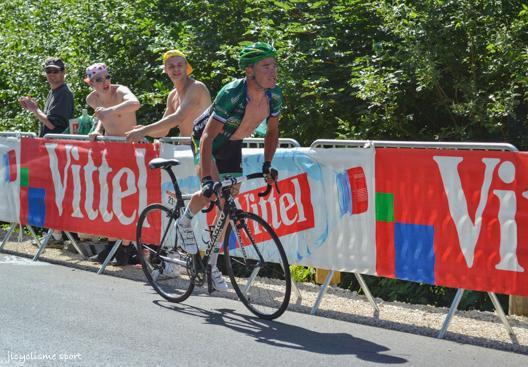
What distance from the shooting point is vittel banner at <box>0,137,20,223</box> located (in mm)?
11289

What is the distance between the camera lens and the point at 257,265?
305 inches

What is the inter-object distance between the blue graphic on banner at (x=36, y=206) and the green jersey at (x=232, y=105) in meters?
3.80

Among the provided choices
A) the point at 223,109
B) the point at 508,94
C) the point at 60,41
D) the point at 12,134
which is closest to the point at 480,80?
the point at 508,94

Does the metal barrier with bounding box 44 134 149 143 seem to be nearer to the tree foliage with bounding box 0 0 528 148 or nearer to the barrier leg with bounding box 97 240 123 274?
the barrier leg with bounding box 97 240 123 274

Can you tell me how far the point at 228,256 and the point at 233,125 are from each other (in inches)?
41.7

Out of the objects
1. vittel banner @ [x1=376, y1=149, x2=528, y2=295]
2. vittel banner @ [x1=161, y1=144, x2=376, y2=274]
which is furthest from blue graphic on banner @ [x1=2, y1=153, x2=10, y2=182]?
vittel banner @ [x1=376, y1=149, x2=528, y2=295]

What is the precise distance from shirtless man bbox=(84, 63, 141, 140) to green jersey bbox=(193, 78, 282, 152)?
273 cm

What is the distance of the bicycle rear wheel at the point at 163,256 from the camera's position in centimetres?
829

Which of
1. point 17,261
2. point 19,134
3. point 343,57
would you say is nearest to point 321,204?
point 17,261

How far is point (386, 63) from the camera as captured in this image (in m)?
11.6

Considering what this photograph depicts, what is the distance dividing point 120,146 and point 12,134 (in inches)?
89.4

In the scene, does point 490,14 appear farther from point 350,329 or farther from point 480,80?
point 350,329

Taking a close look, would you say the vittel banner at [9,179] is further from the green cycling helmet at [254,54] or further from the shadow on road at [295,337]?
the green cycling helmet at [254,54]

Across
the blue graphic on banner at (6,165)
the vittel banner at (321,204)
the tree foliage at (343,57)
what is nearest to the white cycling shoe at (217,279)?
the vittel banner at (321,204)
